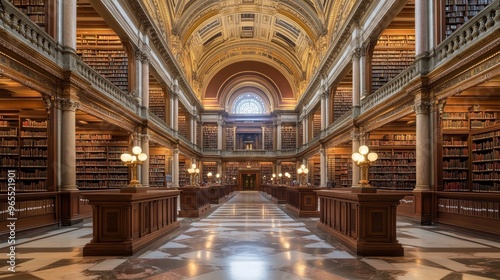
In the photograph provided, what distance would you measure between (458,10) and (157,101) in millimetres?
20404

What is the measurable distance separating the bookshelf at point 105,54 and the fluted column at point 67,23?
18.8 ft

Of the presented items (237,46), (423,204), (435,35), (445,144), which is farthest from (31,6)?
(237,46)

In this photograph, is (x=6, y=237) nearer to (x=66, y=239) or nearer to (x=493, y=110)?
(x=66, y=239)

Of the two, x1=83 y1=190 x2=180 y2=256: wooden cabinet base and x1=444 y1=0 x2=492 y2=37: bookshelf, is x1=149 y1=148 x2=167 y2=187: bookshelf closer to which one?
x1=444 y1=0 x2=492 y2=37: bookshelf

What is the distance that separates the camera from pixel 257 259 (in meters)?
5.77

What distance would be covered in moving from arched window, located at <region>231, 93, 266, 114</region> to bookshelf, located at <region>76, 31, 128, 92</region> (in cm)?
2624

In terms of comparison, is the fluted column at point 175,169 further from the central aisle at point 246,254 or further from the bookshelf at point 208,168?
the central aisle at point 246,254

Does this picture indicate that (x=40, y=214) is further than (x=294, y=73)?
No

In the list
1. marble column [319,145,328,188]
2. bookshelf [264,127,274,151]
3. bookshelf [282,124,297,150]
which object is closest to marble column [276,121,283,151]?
bookshelf [282,124,297,150]

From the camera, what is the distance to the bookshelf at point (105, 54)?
16.4 metres

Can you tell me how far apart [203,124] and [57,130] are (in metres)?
29.9

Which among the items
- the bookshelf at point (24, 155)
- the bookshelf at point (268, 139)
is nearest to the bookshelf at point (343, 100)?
the bookshelf at point (268, 139)

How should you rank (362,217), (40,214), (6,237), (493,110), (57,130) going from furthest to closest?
(493,110), (57,130), (40,214), (6,237), (362,217)

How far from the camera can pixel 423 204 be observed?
10391 mm
